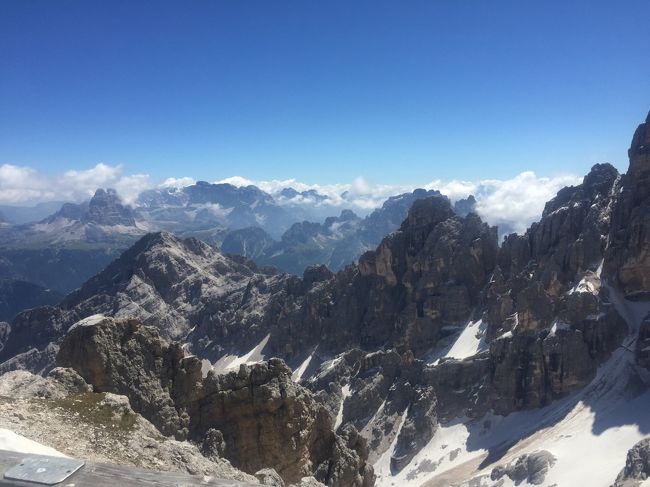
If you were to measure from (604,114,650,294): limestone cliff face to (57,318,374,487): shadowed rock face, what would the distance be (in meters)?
103

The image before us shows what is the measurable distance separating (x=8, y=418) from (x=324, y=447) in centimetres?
3111

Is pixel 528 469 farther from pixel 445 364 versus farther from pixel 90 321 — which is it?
pixel 90 321

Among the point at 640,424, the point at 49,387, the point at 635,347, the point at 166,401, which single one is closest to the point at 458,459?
the point at 640,424

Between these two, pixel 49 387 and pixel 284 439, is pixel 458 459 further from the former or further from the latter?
pixel 49 387

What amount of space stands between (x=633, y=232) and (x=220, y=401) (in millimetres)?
114861

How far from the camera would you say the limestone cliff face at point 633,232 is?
120 meters

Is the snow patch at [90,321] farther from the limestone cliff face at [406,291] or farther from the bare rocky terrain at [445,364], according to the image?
the limestone cliff face at [406,291]

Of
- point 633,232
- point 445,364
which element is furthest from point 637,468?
point 633,232

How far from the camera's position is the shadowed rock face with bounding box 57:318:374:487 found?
3834cm

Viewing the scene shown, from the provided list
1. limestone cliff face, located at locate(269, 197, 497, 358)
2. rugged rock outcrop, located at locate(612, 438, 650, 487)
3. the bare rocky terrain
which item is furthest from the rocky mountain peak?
rugged rock outcrop, located at locate(612, 438, 650, 487)

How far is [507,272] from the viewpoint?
518 feet

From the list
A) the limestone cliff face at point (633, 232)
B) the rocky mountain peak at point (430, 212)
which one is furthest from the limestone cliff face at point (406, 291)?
the limestone cliff face at point (633, 232)

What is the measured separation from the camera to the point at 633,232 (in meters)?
121

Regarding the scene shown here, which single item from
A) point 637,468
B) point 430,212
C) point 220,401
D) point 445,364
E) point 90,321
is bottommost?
point 445,364
